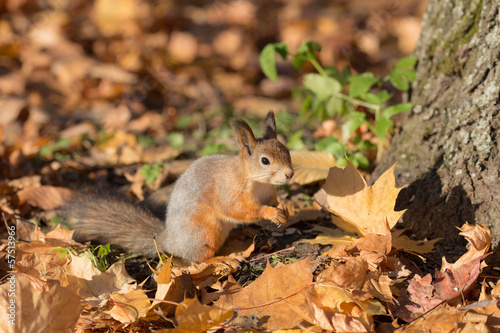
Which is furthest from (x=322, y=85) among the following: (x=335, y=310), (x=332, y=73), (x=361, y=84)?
(x=335, y=310)

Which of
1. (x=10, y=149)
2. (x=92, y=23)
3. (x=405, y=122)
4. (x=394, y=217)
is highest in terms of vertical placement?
(x=92, y=23)

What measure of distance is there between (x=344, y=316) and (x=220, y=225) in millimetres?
1213

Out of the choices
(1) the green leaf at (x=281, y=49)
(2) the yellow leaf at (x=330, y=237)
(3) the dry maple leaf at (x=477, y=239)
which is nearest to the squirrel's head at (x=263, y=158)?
(2) the yellow leaf at (x=330, y=237)

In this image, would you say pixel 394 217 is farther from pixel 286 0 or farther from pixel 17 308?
pixel 286 0

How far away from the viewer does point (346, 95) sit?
12.4 feet

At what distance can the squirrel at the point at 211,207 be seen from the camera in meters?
2.73

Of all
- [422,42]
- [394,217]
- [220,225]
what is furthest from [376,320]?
[422,42]

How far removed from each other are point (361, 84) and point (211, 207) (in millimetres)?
1521

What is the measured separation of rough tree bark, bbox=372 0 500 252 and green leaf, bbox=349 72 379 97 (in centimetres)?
35

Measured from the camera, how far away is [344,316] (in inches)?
73.4

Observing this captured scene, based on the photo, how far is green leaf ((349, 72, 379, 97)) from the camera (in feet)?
11.0

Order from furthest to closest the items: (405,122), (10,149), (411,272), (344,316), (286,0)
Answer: (286,0), (10,149), (405,122), (411,272), (344,316)

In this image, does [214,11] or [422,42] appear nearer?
[422,42]

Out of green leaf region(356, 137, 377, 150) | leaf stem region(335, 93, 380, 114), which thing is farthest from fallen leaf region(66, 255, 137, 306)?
leaf stem region(335, 93, 380, 114)
